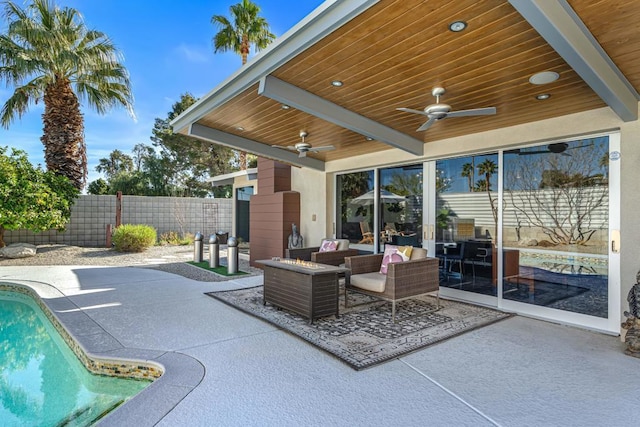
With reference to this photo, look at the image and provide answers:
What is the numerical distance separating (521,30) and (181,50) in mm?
13999

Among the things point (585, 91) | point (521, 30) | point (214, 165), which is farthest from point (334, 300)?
point (214, 165)

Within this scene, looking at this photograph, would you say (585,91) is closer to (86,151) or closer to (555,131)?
(555,131)

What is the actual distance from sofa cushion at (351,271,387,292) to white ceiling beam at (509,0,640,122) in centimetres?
307

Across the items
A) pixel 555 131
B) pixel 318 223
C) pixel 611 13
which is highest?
pixel 611 13

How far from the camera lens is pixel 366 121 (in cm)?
515

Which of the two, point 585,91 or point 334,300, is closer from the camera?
point 585,91

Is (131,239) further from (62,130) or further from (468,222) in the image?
(468,222)

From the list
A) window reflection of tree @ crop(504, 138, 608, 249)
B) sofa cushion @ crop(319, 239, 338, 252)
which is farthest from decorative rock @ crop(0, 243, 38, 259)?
window reflection of tree @ crop(504, 138, 608, 249)

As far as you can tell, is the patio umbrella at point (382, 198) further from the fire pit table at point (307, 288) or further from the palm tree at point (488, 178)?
the fire pit table at point (307, 288)

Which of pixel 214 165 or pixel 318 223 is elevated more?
pixel 214 165

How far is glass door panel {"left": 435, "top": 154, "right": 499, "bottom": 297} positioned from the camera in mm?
5281

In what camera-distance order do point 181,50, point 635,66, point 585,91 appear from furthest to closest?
point 181,50, point 585,91, point 635,66

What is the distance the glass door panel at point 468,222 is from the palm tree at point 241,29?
958 cm

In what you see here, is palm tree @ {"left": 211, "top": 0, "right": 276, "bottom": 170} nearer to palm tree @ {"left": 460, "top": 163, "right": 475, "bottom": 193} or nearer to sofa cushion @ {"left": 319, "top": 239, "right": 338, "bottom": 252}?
sofa cushion @ {"left": 319, "top": 239, "right": 338, "bottom": 252}
